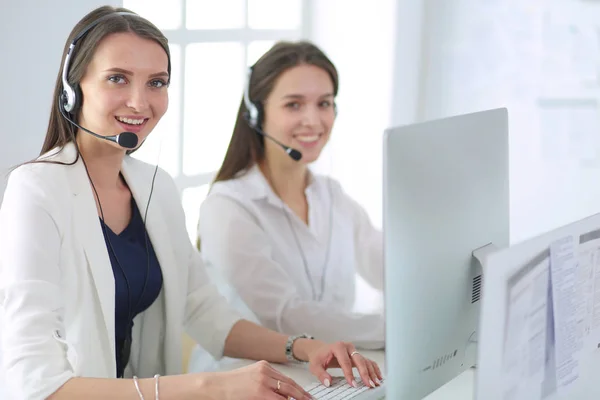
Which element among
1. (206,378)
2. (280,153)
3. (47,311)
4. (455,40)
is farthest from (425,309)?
(455,40)

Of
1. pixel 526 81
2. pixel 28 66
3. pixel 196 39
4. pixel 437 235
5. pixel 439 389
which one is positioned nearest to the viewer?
pixel 437 235

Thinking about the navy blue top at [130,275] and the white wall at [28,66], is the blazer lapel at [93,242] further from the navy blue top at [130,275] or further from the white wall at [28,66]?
the white wall at [28,66]

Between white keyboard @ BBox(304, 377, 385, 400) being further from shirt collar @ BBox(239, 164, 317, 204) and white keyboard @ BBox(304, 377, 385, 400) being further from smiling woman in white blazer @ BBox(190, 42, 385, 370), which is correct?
shirt collar @ BBox(239, 164, 317, 204)

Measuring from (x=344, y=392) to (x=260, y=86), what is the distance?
109 cm

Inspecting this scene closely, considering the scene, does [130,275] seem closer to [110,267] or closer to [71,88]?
[110,267]

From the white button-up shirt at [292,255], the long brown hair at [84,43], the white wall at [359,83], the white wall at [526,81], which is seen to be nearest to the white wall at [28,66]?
the long brown hair at [84,43]

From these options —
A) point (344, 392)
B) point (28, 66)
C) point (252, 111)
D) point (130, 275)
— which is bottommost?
point (344, 392)

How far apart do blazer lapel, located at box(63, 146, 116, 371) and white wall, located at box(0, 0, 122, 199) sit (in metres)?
0.37

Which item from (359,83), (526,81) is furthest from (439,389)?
(359,83)

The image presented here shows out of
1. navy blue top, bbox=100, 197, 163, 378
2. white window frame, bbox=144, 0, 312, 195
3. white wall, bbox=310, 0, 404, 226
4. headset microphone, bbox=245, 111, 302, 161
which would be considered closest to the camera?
navy blue top, bbox=100, 197, 163, 378

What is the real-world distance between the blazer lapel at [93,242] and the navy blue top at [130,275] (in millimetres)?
64

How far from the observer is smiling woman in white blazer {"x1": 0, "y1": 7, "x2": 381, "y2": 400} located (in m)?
1.38

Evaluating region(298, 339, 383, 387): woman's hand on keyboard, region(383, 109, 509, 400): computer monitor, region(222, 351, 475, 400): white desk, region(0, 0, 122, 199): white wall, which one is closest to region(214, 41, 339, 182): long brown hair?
region(0, 0, 122, 199): white wall

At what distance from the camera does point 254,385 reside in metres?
1.39
